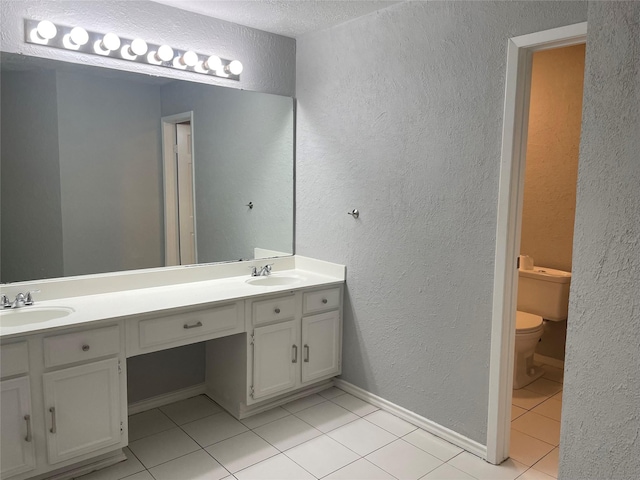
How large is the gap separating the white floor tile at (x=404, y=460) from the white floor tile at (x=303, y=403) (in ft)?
1.91

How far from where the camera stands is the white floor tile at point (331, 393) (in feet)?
9.66

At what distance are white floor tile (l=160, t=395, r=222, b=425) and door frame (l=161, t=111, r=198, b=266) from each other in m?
0.81

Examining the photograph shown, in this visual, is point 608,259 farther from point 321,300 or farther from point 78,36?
point 78,36

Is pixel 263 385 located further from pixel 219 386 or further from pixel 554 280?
pixel 554 280

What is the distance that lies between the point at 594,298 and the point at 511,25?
1289 millimetres

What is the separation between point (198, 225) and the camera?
9.21ft

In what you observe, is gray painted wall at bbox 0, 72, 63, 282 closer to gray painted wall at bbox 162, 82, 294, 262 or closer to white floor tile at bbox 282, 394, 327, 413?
gray painted wall at bbox 162, 82, 294, 262

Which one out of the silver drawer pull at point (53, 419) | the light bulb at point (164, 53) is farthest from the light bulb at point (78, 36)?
the silver drawer pull at point (53, 419)

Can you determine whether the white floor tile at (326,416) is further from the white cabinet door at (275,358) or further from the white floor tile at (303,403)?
the white cabinet door at (275,358)

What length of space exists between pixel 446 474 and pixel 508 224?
113cm

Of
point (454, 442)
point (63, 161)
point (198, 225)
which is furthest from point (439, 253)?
point (63, 161)

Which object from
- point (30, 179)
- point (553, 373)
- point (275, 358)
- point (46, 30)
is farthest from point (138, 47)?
point (553, 373)

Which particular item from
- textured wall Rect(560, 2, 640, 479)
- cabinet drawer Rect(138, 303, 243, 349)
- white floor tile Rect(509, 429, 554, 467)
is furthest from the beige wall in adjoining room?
cabinet drawer Rect(138, 303, 243, 349)

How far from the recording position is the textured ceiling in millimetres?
2467
